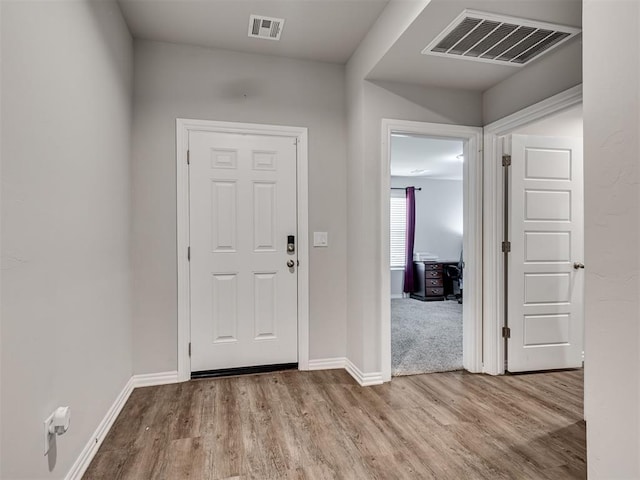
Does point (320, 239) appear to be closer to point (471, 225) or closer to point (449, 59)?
point (471, 225)

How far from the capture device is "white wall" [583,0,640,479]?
1011mm

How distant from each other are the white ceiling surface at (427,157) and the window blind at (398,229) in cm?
53

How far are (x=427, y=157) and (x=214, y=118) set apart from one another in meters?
3.79

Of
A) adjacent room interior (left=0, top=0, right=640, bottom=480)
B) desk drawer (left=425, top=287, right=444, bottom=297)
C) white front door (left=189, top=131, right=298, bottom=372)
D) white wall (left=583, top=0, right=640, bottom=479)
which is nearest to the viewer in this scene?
white wall (left=583, top=0, right=640, bottom=479)

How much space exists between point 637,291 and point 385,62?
206 centimetres

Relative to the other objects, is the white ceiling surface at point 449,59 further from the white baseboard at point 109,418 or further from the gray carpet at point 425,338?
the white baseboard at point 109,418

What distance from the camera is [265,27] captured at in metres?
2.56

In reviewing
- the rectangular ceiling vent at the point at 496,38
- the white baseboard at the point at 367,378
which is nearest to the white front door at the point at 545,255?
the rectangular ceiling vent at the point at 496,38

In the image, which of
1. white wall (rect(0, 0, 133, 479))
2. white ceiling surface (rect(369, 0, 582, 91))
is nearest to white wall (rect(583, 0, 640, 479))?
white ceiling surface (rect(369, 0, 582, 91))

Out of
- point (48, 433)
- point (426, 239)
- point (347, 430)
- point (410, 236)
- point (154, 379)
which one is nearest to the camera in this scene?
point (48, 433)

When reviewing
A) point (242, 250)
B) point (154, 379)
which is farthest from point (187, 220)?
point (154, 379)

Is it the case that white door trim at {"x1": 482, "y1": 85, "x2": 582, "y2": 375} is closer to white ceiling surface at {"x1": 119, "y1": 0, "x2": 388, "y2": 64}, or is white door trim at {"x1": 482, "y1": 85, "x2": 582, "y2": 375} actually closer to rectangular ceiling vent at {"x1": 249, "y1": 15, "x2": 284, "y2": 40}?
white ceiling surface at {"x1": 119, "y1": 0, "x2": 388, "y2": 64}

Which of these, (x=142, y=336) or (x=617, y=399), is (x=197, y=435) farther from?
(x=617, y=399)

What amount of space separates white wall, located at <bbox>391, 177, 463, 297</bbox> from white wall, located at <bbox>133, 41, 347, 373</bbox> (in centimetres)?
447
